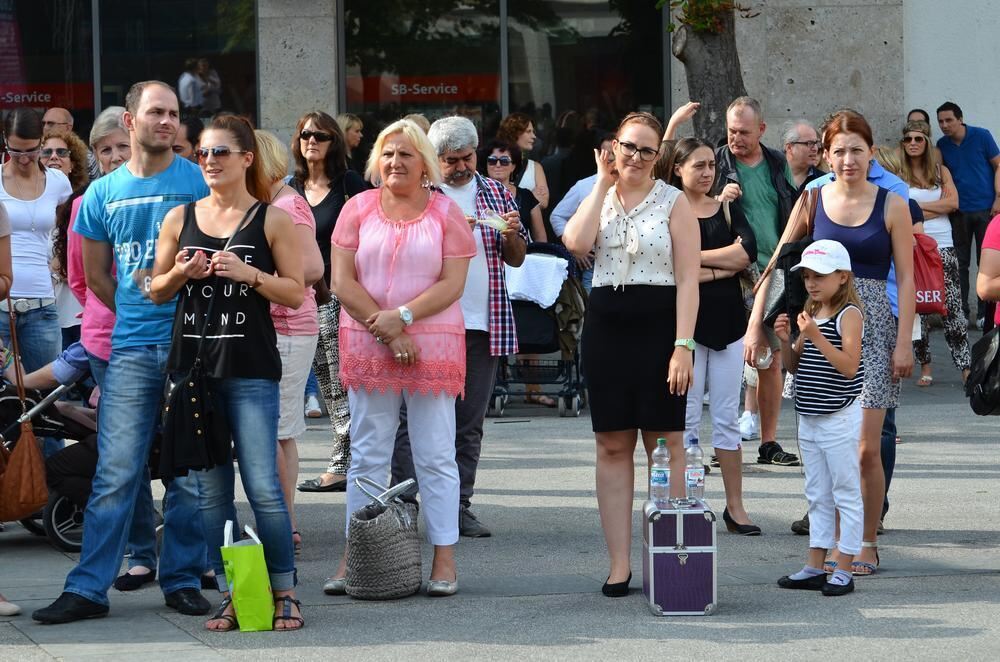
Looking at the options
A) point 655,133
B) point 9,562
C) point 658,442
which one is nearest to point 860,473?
point 658,442

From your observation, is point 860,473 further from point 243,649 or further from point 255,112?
point 255,112

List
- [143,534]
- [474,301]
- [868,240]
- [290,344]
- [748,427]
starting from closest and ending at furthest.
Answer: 1. [143,534]
2. [868,240]
3. [290,344]
4. [474,301]
5. [748,427]

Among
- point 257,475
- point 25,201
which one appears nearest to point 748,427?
point 25,201

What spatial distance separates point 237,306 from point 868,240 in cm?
288

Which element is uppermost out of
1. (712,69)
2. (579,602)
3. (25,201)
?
(712,69)

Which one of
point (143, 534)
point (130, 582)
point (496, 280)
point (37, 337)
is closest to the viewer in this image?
point (130, 582)

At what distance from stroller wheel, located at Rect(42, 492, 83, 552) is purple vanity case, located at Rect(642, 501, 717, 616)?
297 cm

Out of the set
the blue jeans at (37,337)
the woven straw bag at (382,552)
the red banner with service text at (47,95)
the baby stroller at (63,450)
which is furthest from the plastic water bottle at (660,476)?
the red banner with service text at (47,95)

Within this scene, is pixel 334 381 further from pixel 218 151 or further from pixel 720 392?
pixel 218 151

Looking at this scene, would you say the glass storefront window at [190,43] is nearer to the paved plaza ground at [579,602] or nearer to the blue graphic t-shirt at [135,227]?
the paved plaza ground at [579,602]

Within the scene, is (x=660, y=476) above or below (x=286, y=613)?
above

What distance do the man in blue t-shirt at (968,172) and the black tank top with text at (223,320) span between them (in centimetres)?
1195

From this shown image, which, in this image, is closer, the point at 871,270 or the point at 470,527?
the point at 871,270

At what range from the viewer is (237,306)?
601 cm
